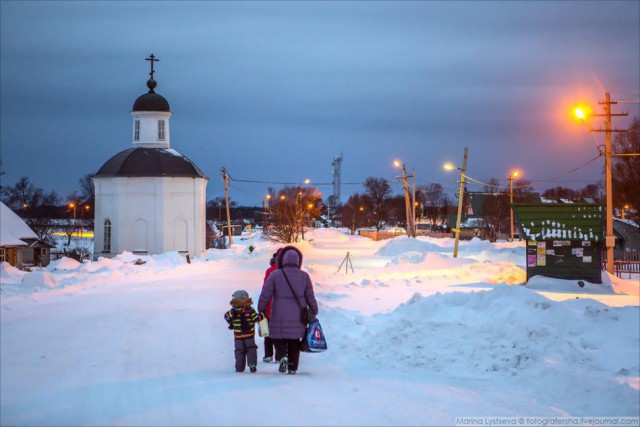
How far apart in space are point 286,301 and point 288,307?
82 millimetres

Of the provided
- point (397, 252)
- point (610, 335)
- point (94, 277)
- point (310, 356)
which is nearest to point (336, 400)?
point (310, 356)

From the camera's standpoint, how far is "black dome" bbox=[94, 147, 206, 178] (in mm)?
42219

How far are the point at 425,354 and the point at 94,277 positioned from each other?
14.7 metres

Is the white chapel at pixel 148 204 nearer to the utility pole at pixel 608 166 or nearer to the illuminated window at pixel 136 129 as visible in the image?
the illuminated window at pixel 136 129

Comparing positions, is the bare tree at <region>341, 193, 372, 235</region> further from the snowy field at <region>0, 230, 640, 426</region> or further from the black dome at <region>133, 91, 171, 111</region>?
the snowy field at <region>0, 230, 640, 426</region>

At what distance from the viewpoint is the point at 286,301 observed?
29.0 ft

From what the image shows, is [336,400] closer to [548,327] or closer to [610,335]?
[548,327]

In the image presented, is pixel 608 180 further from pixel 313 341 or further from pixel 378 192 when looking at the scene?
pixel 378 192

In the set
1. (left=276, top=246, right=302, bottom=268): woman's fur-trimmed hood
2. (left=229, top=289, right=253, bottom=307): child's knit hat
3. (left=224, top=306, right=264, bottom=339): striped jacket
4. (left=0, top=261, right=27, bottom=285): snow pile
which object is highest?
(left=276, top=246, right=302, bottom=268): woman's fur-trimmed hood

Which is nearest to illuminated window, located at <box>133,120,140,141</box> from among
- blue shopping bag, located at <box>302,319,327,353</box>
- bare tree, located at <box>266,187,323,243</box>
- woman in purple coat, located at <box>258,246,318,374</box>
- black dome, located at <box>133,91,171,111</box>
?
black dome, located at <box>133,91,171,111</box>

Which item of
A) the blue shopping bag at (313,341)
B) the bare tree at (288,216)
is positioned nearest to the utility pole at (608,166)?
the blue shopping bag at (313,341)

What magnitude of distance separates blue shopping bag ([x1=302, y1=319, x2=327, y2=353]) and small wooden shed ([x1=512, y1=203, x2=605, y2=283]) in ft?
57.4

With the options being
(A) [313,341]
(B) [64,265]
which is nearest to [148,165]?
(B) [64,265]

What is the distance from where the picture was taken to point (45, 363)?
948 cm
